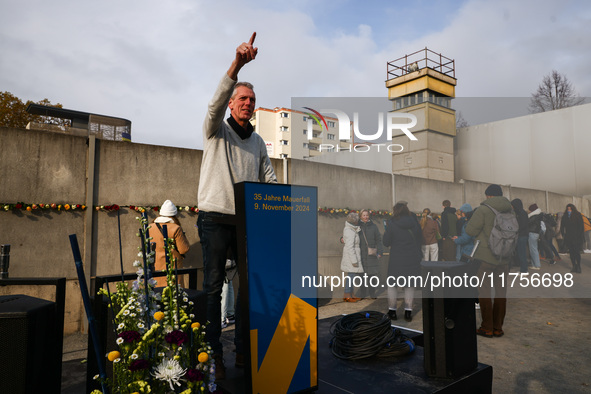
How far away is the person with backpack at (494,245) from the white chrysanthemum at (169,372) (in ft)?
13.2

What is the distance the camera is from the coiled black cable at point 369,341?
263 centimetres

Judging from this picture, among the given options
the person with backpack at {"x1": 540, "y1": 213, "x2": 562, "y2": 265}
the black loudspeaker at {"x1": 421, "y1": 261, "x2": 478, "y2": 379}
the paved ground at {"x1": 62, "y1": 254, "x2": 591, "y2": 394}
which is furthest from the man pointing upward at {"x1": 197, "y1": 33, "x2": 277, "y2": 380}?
the person with backpack at {"x1": 540, "y1": 213, "x2": 562, "y2": 265}

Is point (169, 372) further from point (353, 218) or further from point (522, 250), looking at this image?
point (522, 250)

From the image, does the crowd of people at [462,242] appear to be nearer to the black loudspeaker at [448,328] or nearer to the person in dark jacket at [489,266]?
the person in dark jacket at [489,266]

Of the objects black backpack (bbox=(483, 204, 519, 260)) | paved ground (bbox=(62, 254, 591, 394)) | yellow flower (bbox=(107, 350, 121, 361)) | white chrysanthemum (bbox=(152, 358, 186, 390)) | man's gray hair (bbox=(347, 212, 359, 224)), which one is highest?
man's gray hair (bbox=(347, 212, 359, 224))

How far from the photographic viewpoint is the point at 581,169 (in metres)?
3.58

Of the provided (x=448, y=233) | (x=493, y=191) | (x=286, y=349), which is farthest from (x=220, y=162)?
(x=448, y=233)

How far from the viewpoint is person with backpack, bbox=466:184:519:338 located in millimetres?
4281

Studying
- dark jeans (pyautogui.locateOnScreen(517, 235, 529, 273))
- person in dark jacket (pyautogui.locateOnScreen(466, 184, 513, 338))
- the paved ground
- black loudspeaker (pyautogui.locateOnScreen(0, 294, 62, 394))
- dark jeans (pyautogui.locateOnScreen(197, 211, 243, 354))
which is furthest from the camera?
dark jeans (pyautogui.locateOnScreen(517, 235, 529, 273))

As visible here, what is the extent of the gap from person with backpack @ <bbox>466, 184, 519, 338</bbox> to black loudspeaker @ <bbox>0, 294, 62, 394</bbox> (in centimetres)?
432

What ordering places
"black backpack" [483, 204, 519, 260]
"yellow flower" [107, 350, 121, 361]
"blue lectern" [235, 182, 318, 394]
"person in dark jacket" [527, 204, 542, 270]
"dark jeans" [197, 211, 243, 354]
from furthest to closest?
"person in dark jacket" [527, 204, 542, 270]
"black backpack" [483, 204, 519, 260]
"dark jeans" [197, 211, 243, 354]
"blue lectern" [235, 182, 318, 394]
"yellow flower" [107, 350, 121, 361]

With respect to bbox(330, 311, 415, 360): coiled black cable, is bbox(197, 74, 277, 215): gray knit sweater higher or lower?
higher

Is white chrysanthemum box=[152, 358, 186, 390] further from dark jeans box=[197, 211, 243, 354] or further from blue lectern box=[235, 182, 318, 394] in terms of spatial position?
dark jeans box=[197, 211, 243, 354]

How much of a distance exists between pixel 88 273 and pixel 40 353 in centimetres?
371
